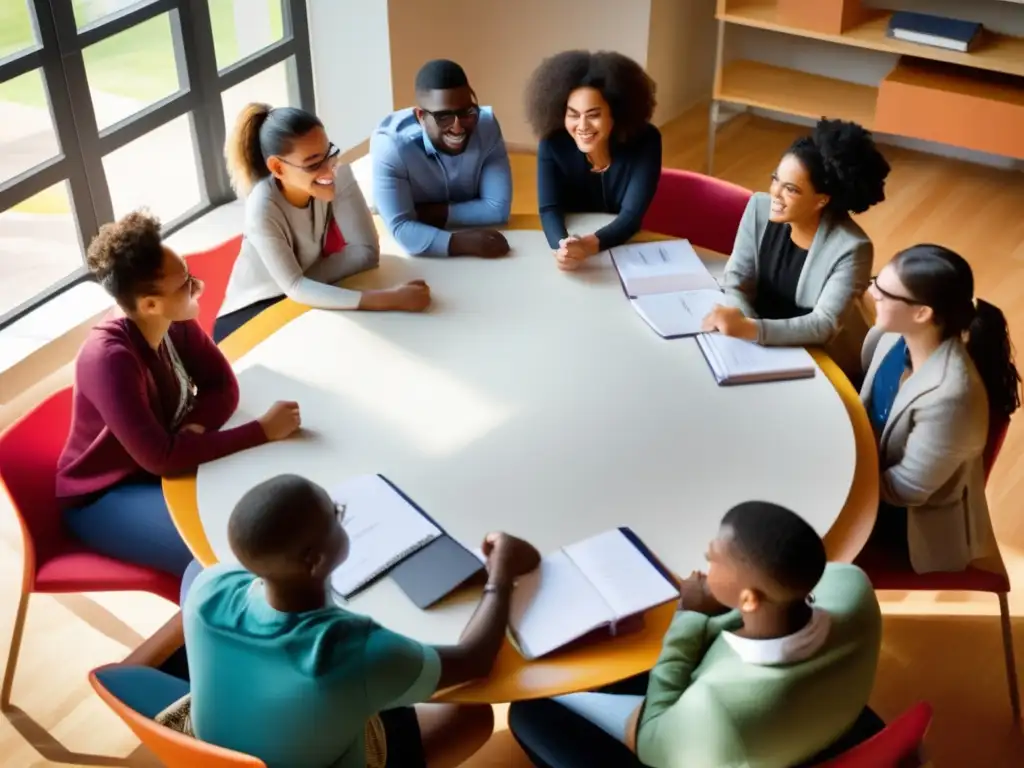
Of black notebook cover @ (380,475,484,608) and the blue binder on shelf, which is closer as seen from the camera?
black notebook cover @ (380,475,484,608)

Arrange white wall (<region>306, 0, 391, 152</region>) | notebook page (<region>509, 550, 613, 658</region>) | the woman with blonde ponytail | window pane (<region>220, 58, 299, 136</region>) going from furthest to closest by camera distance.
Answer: window pane (<region>220, 58, 299, 136</region>), white wall (<region>306, 0, 391, 152</region>), the woman with blonde ponytail, notebook page (<region>509, 550, 613, 658</region>)

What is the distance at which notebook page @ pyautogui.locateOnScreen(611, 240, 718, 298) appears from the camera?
8.91ft

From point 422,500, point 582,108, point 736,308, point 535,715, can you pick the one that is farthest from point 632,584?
point 582,108

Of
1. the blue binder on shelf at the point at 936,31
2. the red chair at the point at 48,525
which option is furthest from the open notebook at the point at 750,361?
the blue binder on shelf at the point at 936,31

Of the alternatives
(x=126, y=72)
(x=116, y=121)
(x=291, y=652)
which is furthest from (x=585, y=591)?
(x=126, y=72)

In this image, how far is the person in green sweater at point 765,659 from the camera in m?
1.57

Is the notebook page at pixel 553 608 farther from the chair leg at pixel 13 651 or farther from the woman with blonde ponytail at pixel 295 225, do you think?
the chair leg at pixel 13 651

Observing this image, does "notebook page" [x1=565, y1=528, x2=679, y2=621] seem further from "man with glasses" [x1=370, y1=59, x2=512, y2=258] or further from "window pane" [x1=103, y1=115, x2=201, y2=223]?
"window pane" [x1=103, y1=115, x2=201, y2=223]

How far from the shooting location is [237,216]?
14.1 feet

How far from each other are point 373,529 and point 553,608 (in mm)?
364

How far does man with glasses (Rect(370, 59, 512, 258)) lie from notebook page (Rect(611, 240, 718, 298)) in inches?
12.9

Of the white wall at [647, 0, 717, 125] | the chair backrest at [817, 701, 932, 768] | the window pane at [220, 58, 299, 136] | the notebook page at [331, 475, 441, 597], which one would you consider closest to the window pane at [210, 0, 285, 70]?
the window pane at [220, 58, 299, 136]

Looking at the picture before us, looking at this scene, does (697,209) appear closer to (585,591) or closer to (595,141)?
(595,141)

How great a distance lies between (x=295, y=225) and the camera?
110 inches
